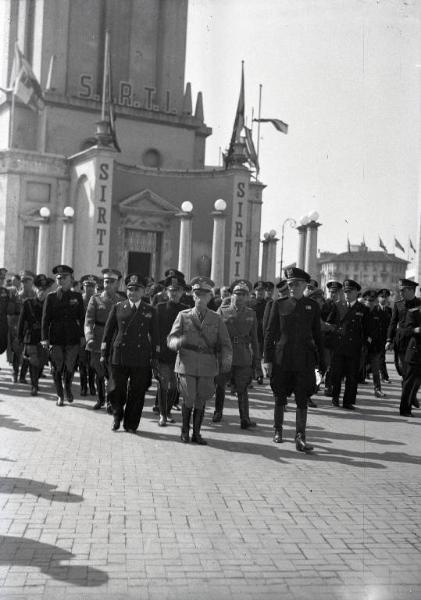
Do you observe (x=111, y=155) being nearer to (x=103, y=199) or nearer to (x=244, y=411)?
(x=103, y=199)

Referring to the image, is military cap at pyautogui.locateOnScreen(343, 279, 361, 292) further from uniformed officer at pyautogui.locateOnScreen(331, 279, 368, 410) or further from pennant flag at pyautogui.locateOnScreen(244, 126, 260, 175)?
pennant flag at pyautogui.locateOnScreen(244, 126, 260, 175)

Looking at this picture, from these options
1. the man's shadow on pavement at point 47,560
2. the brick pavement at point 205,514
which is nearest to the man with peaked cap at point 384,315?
the brick pavement at point 205,514

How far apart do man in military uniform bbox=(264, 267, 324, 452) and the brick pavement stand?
61 centimetres

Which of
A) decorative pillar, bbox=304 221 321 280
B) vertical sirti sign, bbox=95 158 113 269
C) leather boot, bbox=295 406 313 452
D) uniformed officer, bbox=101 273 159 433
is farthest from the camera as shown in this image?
vertical sirti sign, bbox=95 158 113 269

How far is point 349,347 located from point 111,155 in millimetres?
18336

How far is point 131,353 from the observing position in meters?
9.59

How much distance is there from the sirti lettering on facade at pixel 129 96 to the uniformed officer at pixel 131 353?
27.4 meters

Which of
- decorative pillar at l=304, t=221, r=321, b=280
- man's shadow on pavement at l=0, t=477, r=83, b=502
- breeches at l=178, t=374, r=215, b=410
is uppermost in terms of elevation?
decorative pillar at l=304, t=221, r=321, b=280

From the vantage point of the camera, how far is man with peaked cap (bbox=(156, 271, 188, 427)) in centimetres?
1022

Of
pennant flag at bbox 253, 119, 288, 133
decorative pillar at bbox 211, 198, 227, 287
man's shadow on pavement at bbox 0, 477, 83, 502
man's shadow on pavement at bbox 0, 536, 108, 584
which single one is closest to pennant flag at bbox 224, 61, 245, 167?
pennant flag at bbox 253, 119, 288, 133

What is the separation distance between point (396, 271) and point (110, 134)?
83.0 meters

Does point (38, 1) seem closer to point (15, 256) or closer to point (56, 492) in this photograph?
point (15, 256)

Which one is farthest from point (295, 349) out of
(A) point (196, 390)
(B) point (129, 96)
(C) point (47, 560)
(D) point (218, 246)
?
(B) point (129, 96)

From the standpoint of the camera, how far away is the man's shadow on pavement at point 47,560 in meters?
4.42
